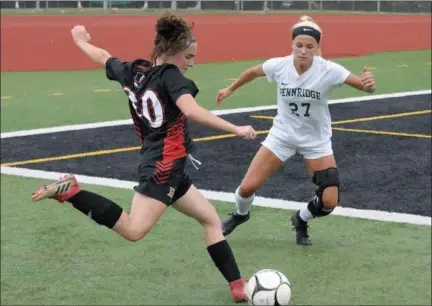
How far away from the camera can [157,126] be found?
19.7ft

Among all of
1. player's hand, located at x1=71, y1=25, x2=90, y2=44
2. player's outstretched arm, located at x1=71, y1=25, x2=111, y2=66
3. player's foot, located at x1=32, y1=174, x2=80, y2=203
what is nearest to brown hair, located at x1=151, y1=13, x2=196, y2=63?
player's outstretched arm, located at x1=71, y1=25, x2=111, y2=66

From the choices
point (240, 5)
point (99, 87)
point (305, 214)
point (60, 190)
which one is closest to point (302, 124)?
point (305, 214)

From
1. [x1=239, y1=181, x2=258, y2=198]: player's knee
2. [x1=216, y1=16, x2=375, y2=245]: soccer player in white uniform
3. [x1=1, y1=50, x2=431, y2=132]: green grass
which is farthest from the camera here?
[x1=1, y1=50, x2=431, y2=132]: green grass

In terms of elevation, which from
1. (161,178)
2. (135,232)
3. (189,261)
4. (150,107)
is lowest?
(189,261)

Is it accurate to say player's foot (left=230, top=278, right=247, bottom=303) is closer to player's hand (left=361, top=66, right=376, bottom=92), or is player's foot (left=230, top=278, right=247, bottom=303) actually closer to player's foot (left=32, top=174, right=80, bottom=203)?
player's hand (left=361, top=66, right=376, bottom=92)

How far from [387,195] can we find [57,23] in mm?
15623

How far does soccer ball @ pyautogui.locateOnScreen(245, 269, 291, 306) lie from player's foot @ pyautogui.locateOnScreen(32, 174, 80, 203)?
1.27 metres

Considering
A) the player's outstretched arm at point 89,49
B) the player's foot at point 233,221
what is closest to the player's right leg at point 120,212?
the player's outstretched arm at point 89,49

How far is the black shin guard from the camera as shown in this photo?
898cm

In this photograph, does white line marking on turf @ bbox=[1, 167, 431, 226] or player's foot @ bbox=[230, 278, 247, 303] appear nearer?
player's foot @ bbox=[230, 278, 247, 303]

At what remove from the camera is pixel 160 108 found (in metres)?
5.86

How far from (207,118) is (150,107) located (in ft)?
2.65

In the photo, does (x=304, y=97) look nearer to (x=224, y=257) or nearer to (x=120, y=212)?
(x=224, y=257)

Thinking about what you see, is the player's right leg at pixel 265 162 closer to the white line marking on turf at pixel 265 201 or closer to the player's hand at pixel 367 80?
the white line marking on turf at pixel 265 201
